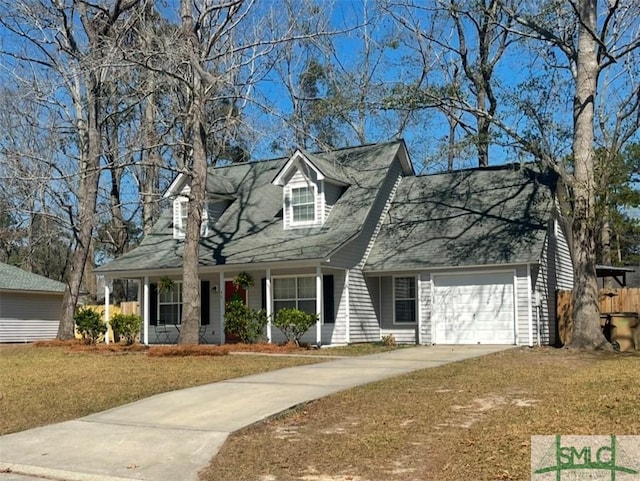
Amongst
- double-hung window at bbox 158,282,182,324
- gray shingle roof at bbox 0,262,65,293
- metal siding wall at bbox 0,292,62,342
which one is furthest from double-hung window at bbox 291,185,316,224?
metal siding wall at bbox 0,292,62,342

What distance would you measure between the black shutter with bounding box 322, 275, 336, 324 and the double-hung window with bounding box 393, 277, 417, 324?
2.38 meters

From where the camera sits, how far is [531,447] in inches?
273

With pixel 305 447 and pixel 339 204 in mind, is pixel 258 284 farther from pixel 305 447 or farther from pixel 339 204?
pixel 305 447

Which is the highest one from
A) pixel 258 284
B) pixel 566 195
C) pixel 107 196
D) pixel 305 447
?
pixel 107 196

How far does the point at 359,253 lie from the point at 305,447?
588 inches

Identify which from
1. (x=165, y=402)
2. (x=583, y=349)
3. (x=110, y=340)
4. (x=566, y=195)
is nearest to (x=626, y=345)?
(x=583, y=349)

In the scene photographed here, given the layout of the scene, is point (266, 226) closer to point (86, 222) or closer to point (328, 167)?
point (328, 167)

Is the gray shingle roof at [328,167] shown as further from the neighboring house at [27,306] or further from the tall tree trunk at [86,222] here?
the neighboring house at [27,306]

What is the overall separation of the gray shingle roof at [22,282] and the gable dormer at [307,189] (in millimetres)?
14136

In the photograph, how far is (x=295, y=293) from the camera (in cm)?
2269

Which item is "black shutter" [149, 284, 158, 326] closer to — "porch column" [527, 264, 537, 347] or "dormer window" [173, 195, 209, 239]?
"dormer window" [173, 195, 209, 239]

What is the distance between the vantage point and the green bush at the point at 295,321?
20344 millimetres

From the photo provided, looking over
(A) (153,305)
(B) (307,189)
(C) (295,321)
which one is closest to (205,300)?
(A) (153,305)

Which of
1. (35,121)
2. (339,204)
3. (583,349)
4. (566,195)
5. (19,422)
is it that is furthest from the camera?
(35,121)
